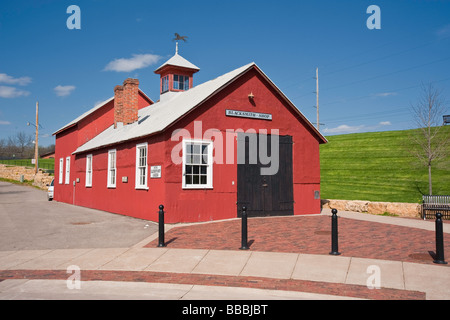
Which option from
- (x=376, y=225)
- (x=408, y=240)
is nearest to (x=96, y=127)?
(x=376, y=225)

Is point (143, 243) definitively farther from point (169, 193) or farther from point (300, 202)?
point (300, 202)

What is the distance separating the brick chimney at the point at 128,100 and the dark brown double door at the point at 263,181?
24.4 feet

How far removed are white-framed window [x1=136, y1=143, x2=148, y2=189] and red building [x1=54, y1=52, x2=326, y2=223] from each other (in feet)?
0.13

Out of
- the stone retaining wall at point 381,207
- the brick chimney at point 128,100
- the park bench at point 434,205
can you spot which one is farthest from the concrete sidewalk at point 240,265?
the brick chimney at point 128,100

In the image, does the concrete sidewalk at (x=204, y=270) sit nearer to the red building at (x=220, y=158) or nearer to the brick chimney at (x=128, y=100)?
the red building at (x=220, y=158)

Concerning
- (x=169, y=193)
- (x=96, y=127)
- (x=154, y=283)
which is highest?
(x=96, y=127)

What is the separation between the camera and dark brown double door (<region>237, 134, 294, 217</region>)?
1523 cm

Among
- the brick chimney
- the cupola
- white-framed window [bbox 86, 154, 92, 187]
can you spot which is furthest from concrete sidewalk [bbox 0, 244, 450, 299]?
the cupola

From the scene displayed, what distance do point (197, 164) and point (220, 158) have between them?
3.25 feet

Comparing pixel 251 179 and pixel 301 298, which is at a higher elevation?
pixel 251 179

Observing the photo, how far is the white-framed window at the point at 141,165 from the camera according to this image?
15.6m

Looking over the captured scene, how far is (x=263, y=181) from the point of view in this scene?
15.6m

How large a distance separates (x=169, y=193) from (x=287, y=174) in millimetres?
5438

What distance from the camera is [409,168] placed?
25.5 m
